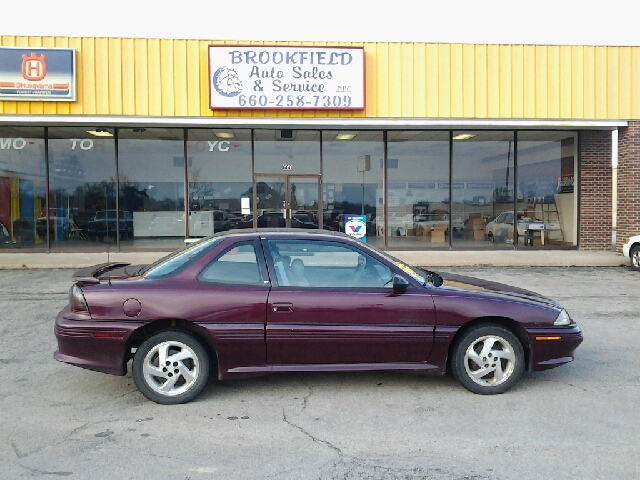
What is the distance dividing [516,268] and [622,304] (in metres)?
4.87

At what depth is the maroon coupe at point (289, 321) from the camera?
4.74 meters

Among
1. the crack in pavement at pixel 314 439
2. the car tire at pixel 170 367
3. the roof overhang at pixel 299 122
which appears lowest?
the crack in pavement at pixel 314 439

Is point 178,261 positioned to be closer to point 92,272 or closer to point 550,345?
point 92,272

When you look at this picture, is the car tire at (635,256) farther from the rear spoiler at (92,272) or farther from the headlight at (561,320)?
the rear spoiler at (92,272)

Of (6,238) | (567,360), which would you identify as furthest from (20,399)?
(6,238)

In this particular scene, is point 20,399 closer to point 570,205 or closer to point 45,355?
point 45,355

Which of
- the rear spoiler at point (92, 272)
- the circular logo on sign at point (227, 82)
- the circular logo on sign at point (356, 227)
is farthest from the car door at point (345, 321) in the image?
the circular logo on sign at point (356, 227)

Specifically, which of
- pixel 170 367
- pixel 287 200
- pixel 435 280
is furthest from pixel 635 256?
pixel 170 367

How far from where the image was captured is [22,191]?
17.1 metres

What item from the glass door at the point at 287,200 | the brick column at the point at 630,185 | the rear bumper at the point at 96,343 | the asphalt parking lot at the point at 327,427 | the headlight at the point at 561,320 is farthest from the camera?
the glass door at the point at 287,200

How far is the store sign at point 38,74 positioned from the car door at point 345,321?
11.6 metres

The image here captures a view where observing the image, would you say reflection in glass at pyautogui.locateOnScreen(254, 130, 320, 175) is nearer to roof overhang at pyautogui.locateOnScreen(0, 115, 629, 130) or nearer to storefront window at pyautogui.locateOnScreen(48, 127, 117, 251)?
roof overhang at pyautogui.locateOnScreen(0, 115, 629, 130)

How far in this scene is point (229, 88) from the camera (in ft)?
47.6

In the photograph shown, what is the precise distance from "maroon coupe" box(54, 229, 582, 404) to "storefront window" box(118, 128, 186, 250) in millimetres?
12393
